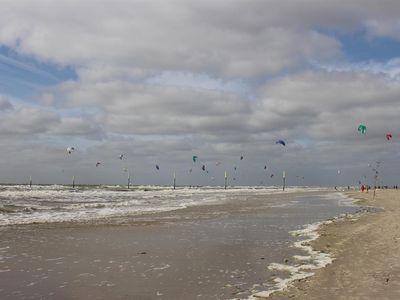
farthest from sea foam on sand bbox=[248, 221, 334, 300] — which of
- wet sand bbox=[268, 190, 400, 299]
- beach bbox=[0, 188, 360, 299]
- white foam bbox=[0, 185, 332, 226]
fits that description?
white foam bbox=[0, 185, 332, 226]

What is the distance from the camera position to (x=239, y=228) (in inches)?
941

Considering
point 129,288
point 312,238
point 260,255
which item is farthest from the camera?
point 312,238

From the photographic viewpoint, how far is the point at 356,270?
38.8ft

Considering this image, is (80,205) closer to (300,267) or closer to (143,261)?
(143,261)

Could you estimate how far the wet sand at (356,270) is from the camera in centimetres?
941

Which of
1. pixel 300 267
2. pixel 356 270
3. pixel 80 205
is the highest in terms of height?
pixel 356 270

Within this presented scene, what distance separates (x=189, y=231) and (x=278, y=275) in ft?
36.3

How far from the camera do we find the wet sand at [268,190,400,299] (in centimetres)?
941

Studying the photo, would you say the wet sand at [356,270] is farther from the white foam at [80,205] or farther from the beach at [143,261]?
the white foam at [80,205]

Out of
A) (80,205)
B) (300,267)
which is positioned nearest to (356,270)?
(300,267)

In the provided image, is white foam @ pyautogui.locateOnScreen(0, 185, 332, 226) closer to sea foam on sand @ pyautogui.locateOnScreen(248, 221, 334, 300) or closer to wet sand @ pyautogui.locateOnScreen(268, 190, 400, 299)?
sea foam on sand @ pyautogui.locateOnScreen(248, 221, 334, 300)

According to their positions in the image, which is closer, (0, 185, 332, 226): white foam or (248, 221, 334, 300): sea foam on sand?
(248, 221, 334, 300): sea foam on sand

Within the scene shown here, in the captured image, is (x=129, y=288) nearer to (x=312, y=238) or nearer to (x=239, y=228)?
(x=312, y=238)

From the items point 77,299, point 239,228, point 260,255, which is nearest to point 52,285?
point 77,299
